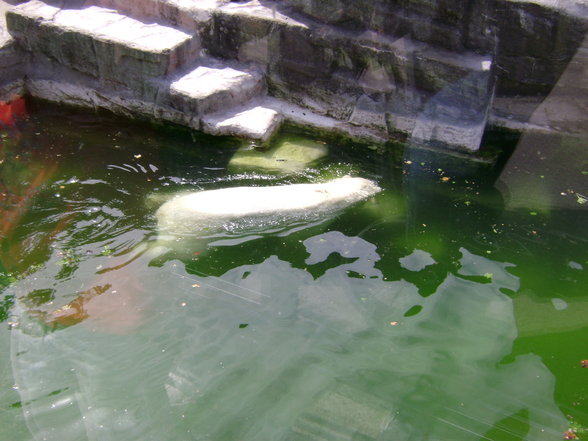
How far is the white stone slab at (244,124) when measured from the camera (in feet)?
18.9

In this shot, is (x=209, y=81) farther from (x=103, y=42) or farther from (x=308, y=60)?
(x=103, y=42)

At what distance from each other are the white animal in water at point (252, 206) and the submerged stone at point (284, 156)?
372 mm

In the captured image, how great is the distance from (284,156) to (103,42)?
87.6 inches

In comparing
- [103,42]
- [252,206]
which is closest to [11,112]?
[103,42]

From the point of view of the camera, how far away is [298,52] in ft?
19.9

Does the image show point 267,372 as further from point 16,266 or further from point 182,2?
point 182,2

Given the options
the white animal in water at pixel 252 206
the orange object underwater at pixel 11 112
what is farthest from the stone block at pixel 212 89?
the orange object underwater at pixel 11 112

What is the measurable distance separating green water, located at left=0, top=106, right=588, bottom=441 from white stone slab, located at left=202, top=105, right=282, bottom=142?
41 centimetres

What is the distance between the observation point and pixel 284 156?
573cm

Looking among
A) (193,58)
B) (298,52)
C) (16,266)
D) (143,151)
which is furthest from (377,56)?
(16,266)

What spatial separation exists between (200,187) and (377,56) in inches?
85.1

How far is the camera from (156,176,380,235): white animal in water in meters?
4.87

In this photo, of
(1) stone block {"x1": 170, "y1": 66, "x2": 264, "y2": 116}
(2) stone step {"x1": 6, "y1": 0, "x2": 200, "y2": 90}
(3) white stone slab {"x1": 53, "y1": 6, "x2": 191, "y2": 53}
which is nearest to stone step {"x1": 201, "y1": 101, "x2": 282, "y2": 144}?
(1) stone block {"x1": 170, "y1": 66, "x2": 264, "y2": 116}

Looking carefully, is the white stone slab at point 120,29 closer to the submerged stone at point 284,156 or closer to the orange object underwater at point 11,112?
the orange object underwater at point 11,112
